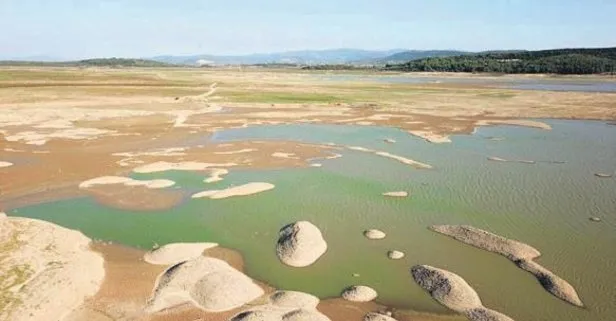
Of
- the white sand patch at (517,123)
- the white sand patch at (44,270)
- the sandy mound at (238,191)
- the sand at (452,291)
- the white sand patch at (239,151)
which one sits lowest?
the sand at (452,291)

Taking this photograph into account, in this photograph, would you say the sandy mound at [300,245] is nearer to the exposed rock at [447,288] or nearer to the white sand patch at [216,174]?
the exposed rock at [447,288]

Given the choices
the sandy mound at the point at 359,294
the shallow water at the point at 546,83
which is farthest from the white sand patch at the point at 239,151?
the shallow water at the point at 546,83

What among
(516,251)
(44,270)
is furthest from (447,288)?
(44,270)

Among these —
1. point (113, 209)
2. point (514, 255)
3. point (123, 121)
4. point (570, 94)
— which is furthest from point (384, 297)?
point (570, 94)

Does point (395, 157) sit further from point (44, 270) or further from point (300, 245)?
point (44, 270)

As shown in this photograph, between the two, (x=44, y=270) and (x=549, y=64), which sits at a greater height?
(x=549, y=64)

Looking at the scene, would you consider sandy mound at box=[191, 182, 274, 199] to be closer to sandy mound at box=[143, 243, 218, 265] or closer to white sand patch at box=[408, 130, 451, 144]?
sandy mound at box=[143, 243, 218, 265]

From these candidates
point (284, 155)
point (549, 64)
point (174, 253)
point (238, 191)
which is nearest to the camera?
point (174, 253)
